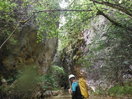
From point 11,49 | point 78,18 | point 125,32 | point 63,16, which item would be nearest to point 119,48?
point 125,32

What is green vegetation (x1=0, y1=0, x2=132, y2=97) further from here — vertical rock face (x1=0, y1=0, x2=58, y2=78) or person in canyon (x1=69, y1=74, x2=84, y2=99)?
person in canyon (x1=69, y1=74, x2=84, y2=99)

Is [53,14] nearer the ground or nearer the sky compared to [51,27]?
nearer the sky

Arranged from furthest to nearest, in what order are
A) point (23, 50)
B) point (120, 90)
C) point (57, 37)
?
point (23, 50) → point (120, 90) → point (57, 37)

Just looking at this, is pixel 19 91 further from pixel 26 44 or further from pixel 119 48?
pixel 119 48

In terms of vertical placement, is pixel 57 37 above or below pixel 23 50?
above

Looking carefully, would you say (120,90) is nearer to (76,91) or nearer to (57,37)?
(57,37)

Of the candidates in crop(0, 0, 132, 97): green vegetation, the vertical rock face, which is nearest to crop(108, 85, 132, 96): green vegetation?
crop(0, 0, 132, 97): green vegetation

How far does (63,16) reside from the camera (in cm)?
1079

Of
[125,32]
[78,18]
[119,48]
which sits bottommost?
[119,48]

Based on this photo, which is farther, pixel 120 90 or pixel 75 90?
pixel 120 90

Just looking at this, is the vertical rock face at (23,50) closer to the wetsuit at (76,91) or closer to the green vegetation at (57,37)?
the green vegetation at (57,37)

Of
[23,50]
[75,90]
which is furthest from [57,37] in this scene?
[75,90]

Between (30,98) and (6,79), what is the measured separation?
2.13 meters

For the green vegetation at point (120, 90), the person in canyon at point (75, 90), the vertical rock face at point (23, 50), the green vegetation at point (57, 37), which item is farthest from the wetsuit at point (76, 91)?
the green vegetation at point (120, 90)
